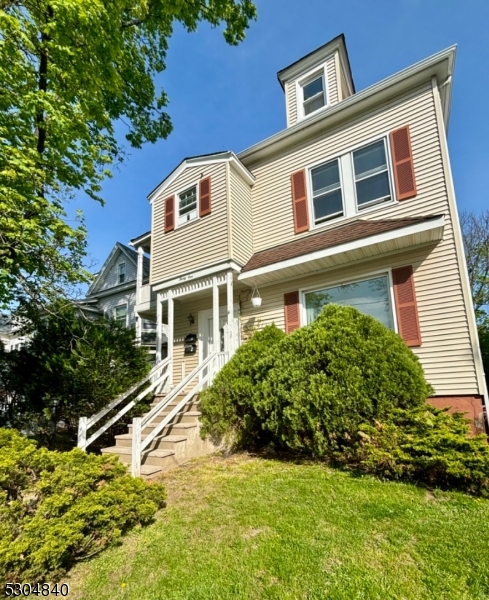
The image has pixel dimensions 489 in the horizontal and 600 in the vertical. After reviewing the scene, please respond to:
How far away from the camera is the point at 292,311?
7.71 meters

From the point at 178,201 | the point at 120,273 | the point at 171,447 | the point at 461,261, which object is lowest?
the point at 171,447

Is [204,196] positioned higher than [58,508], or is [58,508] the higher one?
[204,196]

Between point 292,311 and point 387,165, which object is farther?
point 292,311

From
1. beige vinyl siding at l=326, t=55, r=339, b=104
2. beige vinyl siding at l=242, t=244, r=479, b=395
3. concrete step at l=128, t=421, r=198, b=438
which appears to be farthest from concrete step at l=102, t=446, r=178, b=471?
beige vinyl siding at l=326, t=55, r=339, b=104

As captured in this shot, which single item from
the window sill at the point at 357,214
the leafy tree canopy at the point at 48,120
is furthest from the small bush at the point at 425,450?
the leafy tree canopy at the point at 48,120

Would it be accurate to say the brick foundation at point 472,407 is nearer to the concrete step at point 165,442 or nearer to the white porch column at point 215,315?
the concrete step at point 165,442

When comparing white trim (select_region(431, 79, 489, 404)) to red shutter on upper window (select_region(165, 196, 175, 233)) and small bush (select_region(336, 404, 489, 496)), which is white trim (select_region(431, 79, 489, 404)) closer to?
small bush (select_region(336, 404, 489, 496))

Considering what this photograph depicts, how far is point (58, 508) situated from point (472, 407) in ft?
20.3

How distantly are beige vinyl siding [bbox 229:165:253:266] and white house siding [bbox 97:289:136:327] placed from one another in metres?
8.62

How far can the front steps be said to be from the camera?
5082 mm

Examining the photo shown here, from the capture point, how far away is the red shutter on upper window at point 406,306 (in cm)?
618

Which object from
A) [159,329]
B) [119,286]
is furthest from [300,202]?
[119,286]

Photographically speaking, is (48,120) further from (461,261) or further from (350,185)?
(461,261)

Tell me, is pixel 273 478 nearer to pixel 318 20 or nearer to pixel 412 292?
pixel 412 292
